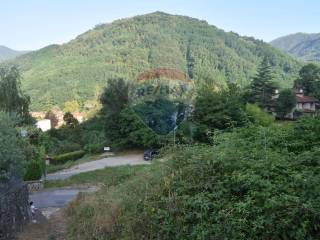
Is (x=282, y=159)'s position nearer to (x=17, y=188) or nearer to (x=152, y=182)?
(x=152, y=182)

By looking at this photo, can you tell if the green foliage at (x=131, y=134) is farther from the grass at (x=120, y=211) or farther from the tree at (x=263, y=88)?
the grass at (x=120, y=211)

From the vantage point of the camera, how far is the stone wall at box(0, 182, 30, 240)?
27.8 ft

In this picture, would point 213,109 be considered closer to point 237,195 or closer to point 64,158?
point 64,158

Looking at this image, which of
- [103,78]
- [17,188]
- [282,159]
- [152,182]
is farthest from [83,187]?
[103,78]

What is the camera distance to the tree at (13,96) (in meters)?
29.1

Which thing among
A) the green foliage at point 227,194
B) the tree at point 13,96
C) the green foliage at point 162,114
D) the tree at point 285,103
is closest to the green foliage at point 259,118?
the green foliage at point 162,114

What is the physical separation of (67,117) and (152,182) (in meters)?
44.8

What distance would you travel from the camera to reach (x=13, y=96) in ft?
96.7

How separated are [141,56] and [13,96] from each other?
65.7 metres

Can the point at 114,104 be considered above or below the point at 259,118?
above

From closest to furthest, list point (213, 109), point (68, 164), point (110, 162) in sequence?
point (110, 162), point (213, 109), point (68, 164)

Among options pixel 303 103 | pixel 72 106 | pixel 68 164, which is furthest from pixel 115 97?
pixel 72 106

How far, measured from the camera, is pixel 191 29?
356ft

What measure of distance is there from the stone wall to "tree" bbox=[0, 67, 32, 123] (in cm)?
1917
